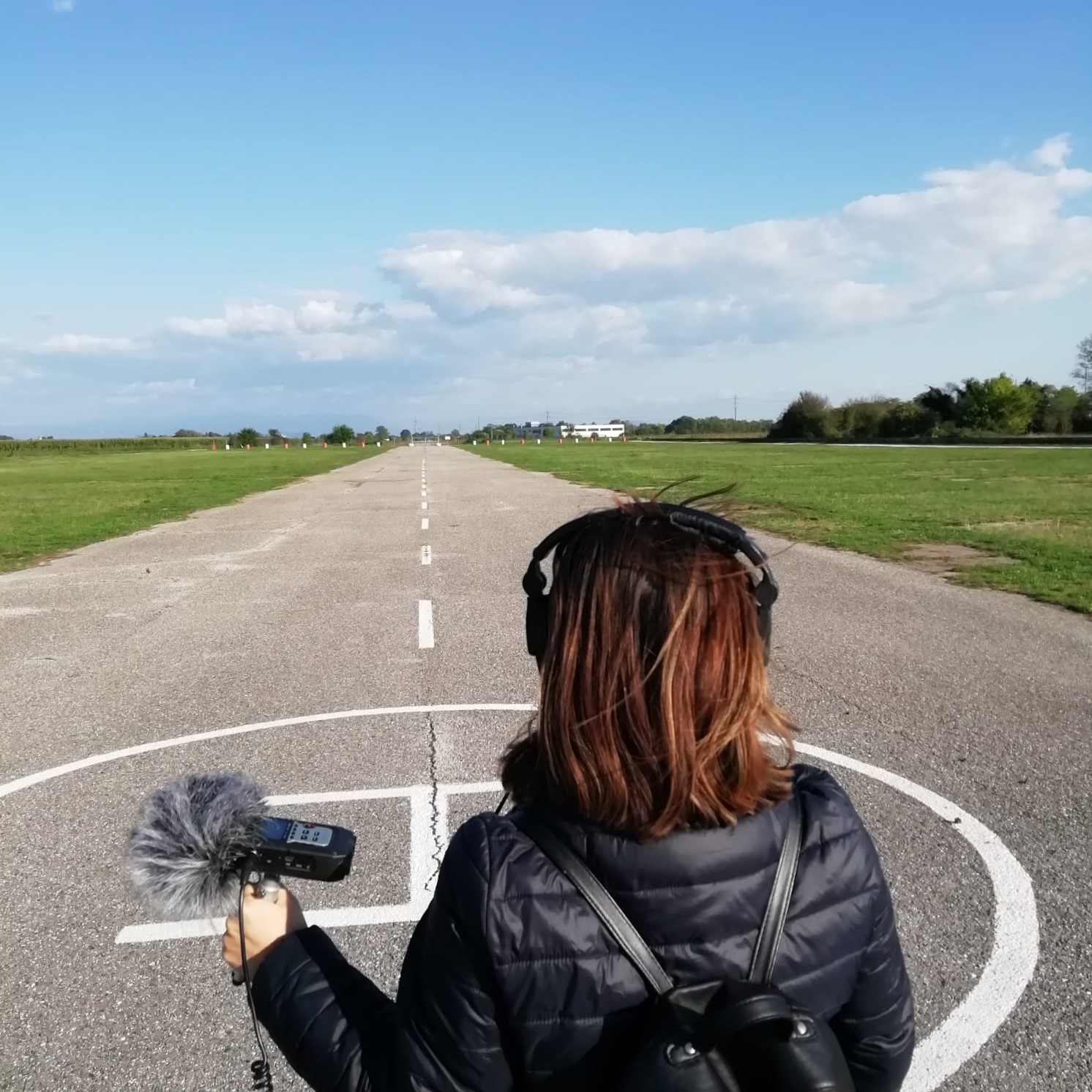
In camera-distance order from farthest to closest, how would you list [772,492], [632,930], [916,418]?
[916,418] < [772,492] < [632,930]

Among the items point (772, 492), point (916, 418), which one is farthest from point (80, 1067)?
point (916, 418)

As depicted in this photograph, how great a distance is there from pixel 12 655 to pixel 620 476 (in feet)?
90.6

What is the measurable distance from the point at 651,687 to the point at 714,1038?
48cm

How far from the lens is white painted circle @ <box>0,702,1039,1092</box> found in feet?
9.59

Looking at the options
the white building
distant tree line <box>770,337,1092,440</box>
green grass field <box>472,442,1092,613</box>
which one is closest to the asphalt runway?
green grass field <box>472,442,1092,613</box>

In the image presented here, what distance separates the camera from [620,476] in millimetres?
35125

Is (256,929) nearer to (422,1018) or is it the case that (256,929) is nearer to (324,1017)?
(324,1017)

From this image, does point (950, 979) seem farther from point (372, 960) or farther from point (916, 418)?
point (916, 418)

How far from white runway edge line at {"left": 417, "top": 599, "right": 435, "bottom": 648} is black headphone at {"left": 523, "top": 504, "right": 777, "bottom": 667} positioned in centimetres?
709

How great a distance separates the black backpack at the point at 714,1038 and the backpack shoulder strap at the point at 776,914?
4 cm

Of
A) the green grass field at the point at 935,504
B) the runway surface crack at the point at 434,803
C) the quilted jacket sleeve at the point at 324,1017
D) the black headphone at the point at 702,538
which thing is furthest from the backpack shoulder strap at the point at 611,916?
the runway surface crack at the point at 434,803

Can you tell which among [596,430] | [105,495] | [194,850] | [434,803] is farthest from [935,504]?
[596,430]

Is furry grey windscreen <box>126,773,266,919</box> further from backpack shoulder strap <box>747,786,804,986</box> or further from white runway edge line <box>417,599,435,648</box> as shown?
white runway edge line <box>417,599,435,648</box>

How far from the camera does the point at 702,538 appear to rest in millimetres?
1560
